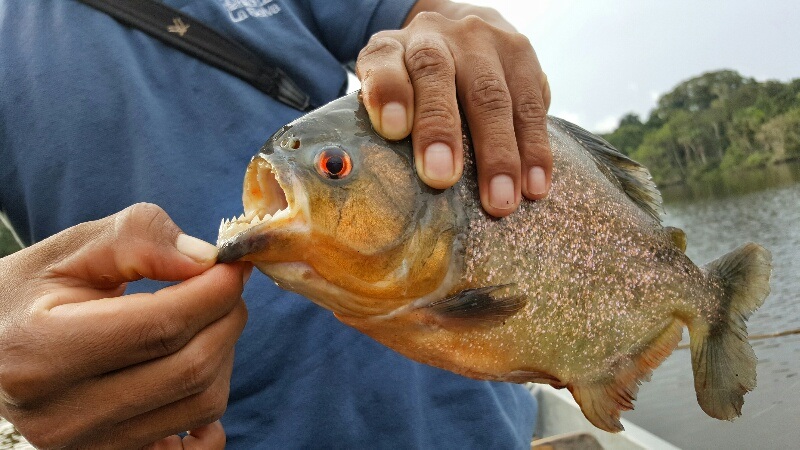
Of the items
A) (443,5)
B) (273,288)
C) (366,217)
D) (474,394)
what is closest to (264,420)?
(273,288)

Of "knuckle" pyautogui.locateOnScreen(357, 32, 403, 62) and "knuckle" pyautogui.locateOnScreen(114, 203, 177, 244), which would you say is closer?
"knuckle" pyautogui.locateOnScreen(114, 203, 177, 244)

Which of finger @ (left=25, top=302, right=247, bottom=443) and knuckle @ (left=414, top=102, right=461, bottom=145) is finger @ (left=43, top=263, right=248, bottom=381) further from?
knuckle @ (left=414, top=102, right=461, bottom=145)

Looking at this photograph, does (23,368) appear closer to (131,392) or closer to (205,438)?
(131,392)

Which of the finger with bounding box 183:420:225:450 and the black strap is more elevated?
the black strap

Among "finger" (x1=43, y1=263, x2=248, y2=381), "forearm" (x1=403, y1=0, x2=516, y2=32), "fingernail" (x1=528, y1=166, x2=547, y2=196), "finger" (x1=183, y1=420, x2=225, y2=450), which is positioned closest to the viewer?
"finger" (x1=43, y1=263, x2=248, y2=381)

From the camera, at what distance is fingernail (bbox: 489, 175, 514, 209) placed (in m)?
1.68

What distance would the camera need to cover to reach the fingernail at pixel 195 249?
1.39 metres

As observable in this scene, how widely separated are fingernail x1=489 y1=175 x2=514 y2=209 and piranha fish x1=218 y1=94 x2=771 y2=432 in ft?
0.23

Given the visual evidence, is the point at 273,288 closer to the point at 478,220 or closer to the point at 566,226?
the point at 478,220

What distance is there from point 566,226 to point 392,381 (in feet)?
3.10

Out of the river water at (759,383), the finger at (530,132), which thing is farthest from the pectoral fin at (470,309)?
the river water at (759,383)

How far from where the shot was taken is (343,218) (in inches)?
61.0

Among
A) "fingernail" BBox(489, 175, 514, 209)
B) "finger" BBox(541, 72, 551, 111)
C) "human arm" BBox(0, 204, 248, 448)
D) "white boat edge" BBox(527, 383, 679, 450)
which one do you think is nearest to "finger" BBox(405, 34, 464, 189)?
"fingernail" BBox(489, 175, 514, 209)

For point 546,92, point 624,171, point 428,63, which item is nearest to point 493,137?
point 428,63
